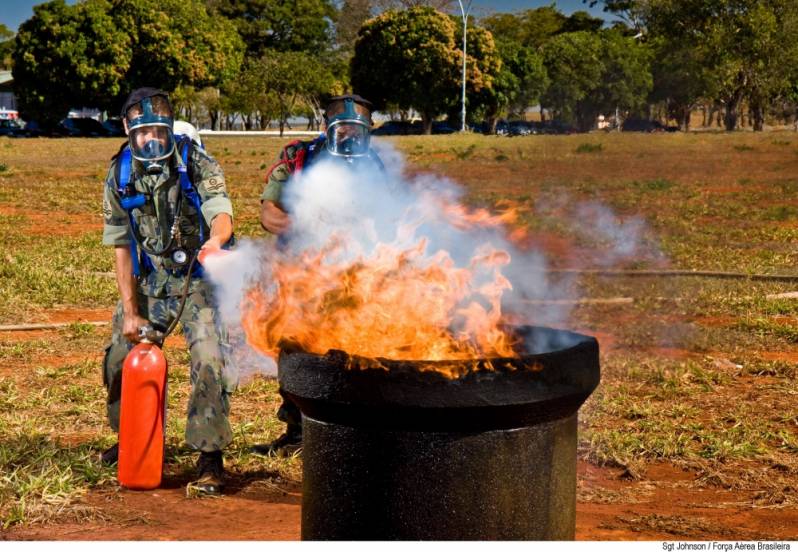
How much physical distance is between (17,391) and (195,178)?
2702 millimetres

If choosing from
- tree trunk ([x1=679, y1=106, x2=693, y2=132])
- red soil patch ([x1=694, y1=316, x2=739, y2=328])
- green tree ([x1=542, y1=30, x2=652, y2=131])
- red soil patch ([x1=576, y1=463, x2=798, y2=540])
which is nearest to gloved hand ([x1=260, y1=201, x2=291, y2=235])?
red soil patch ([x1=576, y1=463, x2=798, y2=540])

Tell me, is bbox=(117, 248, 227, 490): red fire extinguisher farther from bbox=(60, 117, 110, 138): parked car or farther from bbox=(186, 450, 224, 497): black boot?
bbox=(60, 117, 110, 138): parked car

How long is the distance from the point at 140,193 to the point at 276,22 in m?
77.3

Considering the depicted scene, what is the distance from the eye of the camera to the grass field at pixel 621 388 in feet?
17.3

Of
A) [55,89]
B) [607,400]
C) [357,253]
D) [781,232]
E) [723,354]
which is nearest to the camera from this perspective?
[357,253]

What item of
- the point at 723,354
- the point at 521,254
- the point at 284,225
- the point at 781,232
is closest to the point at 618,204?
the point at 781,232

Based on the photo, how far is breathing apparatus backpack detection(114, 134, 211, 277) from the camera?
17.5 ft

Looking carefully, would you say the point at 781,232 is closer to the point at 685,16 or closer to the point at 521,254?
the point at 521,254

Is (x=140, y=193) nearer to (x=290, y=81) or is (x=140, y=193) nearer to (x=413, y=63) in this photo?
(x=413, y=63)

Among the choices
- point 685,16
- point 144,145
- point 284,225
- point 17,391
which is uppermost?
point 685,16

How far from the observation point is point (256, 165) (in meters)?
29.6

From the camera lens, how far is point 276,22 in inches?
3164

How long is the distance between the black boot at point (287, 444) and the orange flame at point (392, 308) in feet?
6.29

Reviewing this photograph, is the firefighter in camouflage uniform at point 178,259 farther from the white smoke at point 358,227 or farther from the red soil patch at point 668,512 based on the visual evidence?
the red soil patch at point 668,512
